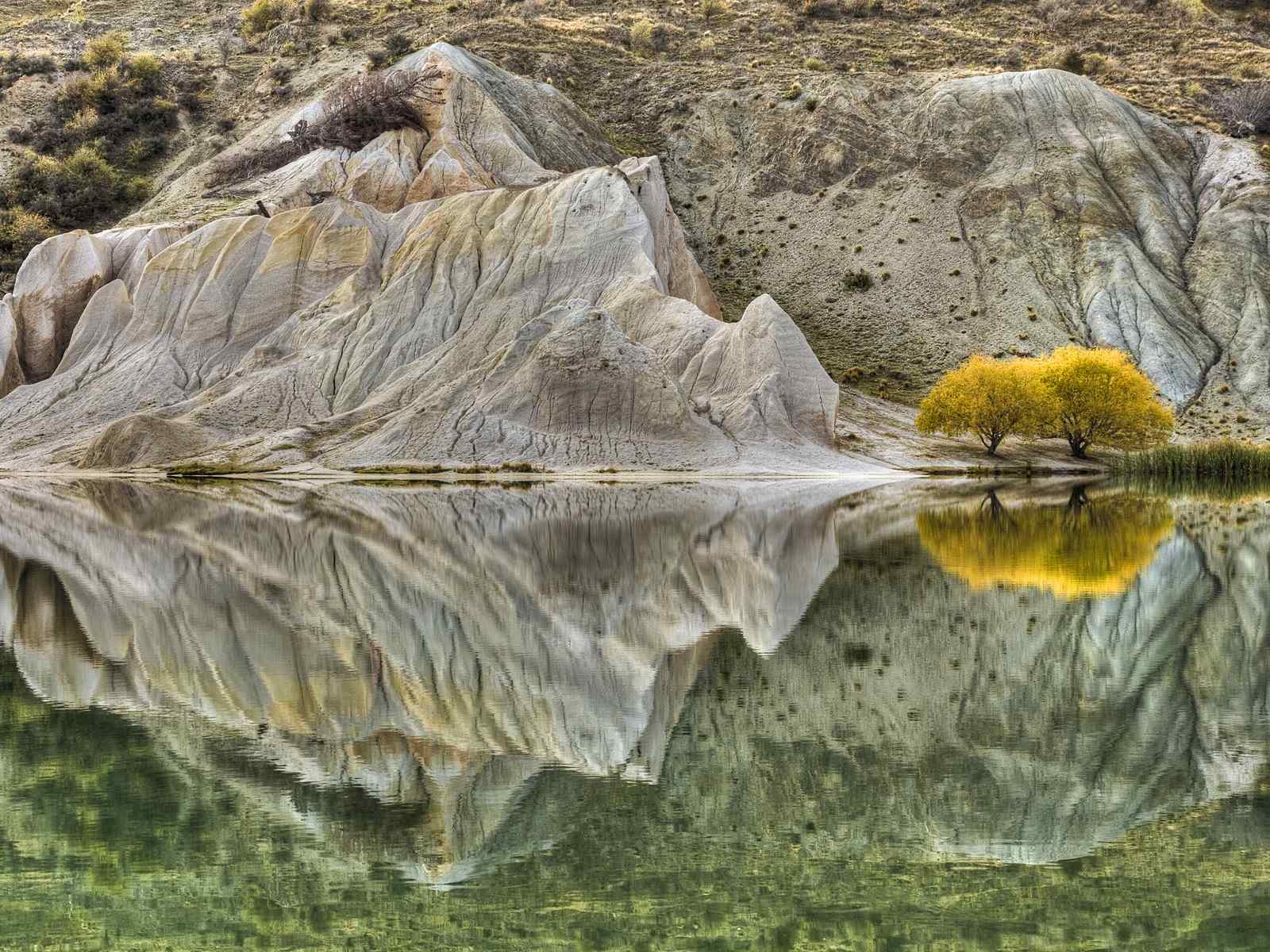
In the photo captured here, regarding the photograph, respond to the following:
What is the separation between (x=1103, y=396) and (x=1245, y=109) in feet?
135

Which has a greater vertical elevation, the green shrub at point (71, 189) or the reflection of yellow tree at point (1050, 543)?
the reflection of yellow tree at point (1050, 543)

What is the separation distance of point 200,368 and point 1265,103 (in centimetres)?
7391

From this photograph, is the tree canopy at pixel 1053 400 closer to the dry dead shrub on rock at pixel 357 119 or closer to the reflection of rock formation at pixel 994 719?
the dry dead shrub on rock at pixel 357 119

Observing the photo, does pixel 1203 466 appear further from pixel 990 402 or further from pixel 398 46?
pixel 398 46

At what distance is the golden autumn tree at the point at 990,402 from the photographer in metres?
64.0

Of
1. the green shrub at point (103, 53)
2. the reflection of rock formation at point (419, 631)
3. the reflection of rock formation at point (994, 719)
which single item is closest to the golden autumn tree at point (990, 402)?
the reflection of rock formation at point (419, 631)

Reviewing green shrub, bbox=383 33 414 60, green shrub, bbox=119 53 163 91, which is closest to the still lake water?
green shrub, bbox=383 33 414 60

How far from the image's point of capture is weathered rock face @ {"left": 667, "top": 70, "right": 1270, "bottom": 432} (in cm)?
7662

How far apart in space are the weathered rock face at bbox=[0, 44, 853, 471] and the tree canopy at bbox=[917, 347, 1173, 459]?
7.57 metres

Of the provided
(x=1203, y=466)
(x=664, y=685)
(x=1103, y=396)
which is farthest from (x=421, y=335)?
(x=664, y=685)

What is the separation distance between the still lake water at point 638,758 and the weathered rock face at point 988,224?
58.2 m

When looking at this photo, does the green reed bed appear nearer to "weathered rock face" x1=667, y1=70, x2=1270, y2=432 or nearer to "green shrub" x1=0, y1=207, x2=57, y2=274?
"weathered rock face" x1=667, y1=70, x2=1270, y2=432

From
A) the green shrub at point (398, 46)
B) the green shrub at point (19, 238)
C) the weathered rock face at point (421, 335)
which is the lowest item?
the green shrub at point (19, 238)

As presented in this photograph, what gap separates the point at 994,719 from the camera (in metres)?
11.1
